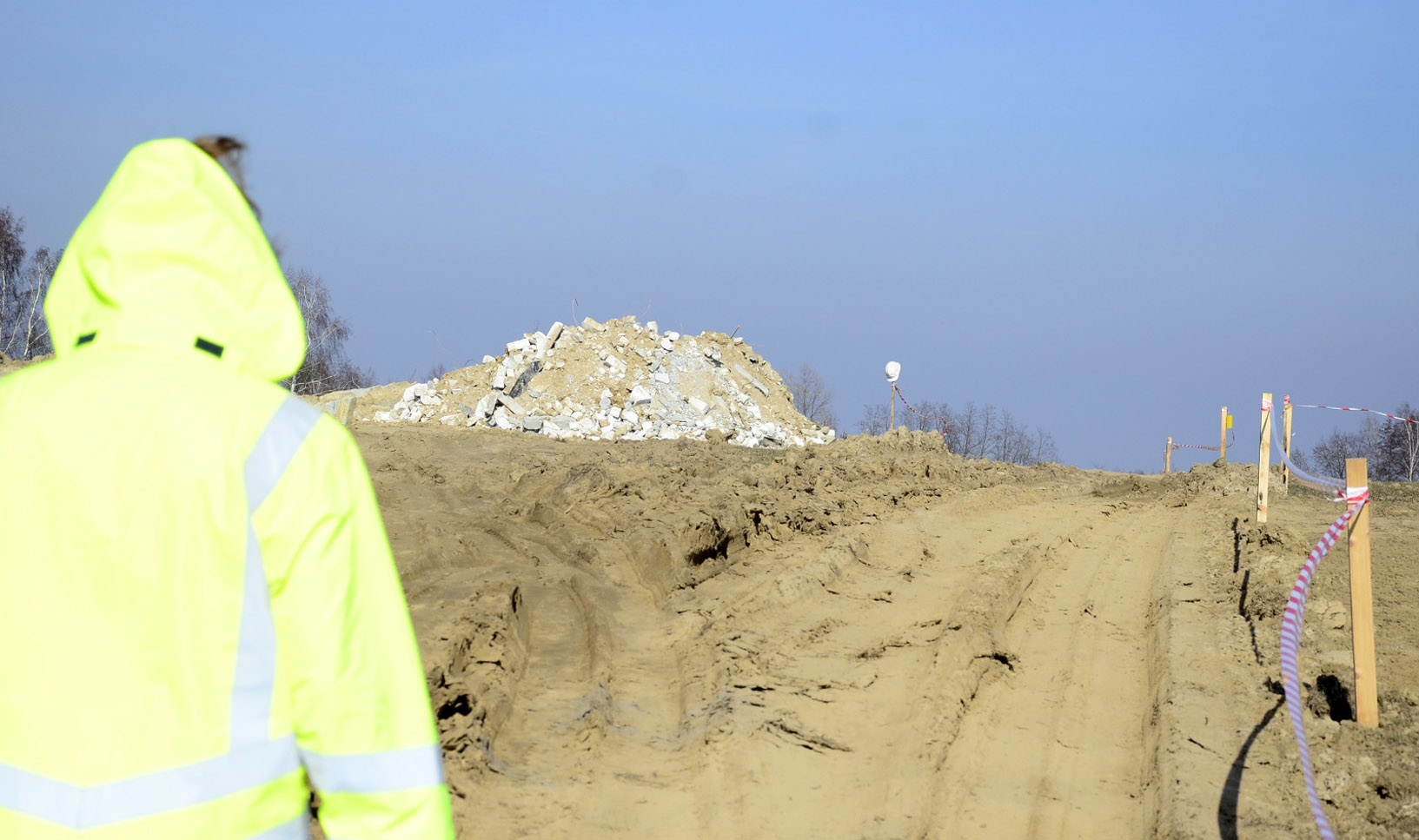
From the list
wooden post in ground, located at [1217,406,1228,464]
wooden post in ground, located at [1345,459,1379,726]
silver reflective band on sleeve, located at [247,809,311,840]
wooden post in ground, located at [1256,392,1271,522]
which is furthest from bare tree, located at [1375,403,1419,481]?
silver reflective band on sleeve, located at [247,809,311,840]

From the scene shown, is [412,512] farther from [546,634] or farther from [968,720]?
[968,720]

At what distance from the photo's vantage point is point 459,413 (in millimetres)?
22250

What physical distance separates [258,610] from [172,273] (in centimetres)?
55

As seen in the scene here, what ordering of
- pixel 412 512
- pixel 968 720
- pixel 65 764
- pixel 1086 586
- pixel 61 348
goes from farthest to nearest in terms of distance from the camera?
pixel 412 512, pixel 1086 586, pixel 968 720, pixel 61 348, pixel 65 764

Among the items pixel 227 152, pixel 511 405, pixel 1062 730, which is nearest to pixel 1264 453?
pixel 1062 730

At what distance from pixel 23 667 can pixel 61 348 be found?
1.67ft

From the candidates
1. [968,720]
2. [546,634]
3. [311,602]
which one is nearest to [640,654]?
[546,634]

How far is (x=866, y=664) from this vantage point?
22.1 ft

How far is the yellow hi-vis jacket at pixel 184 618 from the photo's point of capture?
1.39 m

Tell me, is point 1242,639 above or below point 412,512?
below

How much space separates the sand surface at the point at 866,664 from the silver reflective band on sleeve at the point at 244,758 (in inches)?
131

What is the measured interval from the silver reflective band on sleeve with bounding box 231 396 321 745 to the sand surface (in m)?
3.34

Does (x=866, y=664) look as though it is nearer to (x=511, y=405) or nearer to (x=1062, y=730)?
(x=1062, y=730)

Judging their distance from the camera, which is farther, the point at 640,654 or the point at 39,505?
the point at 640,654
